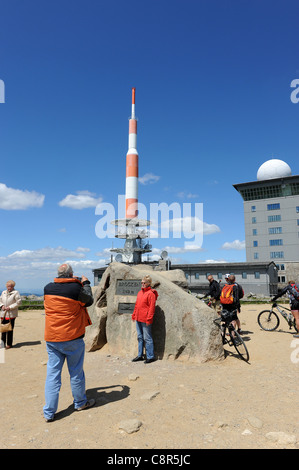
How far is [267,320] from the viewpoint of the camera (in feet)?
38.3

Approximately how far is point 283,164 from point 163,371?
72.0m

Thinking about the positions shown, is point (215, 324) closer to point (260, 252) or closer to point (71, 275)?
point (71, 275)

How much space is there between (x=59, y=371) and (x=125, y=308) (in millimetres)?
3994

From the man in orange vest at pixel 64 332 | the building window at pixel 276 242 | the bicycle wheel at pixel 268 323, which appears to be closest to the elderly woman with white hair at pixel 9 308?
the man in orange vest at pixel 64 332

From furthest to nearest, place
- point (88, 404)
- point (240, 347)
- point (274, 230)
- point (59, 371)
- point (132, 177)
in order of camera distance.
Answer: point (274, 230)
point (132, 177)
point (240, 347)
point (88, 404)
point (59, 371)

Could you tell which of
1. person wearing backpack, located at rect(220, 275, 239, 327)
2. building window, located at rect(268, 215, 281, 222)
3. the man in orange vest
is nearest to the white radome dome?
building window, located at rect(268, 215, 281, 222)

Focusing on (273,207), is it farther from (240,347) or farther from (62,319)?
(62,319)

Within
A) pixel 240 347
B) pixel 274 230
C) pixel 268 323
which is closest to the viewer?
pixel 240 347

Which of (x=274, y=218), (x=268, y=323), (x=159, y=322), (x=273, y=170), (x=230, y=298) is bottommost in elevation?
(x=268, y=323)

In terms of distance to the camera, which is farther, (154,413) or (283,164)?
(283,164)

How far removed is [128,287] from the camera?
8.80 meters

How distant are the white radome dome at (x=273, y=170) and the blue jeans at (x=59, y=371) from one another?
7197cm

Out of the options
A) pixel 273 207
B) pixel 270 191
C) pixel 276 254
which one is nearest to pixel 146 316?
pixel 276 254
